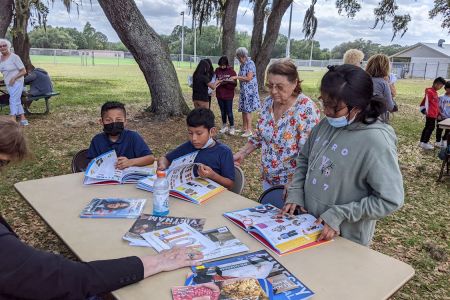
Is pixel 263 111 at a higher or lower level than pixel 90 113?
higher

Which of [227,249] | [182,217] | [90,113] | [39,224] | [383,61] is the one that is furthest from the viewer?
[90,113]

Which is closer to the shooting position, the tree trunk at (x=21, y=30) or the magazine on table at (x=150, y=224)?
the magazine on table at (x=150, y=224)

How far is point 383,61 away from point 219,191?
133 inches

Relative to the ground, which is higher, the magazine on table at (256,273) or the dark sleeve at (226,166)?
the dark sleeve at (226,166)

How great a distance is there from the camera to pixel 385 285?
1398 mm

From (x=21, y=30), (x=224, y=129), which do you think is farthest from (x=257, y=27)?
(x=21, y=30)

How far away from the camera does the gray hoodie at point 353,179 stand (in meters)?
1.62

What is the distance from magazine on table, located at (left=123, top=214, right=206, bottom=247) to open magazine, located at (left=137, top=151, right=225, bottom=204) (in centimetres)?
26

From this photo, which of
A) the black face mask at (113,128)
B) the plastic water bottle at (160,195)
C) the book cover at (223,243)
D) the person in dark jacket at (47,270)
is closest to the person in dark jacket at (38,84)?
the black face mask at (113,128)

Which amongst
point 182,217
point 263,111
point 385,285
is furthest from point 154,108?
point 385,285

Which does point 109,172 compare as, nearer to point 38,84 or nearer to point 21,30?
point 38,84

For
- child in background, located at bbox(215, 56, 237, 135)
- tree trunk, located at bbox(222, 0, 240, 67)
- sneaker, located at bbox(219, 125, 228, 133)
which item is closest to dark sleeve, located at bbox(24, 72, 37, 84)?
child in background, located at bbox(215, 56, 237, 135)

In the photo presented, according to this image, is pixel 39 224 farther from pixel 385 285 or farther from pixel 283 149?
pixel 385 285

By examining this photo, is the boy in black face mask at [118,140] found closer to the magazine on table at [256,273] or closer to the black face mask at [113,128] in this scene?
the black face mask at [113,128]
